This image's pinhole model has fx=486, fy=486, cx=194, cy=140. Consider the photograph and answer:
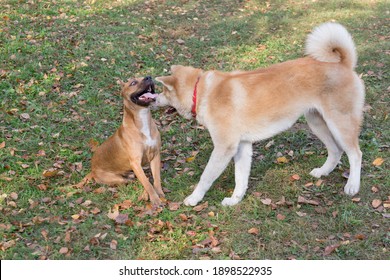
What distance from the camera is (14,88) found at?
8055 mm

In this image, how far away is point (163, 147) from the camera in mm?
6648

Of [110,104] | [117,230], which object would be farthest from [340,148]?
[110,104]

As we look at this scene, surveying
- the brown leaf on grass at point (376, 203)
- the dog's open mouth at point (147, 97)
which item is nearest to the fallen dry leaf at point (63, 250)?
the dog's open mouth at point (147, 97)

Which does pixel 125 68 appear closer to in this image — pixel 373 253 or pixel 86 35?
pixel 86 35

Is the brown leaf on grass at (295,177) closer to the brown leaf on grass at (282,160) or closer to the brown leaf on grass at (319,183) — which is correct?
the brown leaf on grass at (319,183)

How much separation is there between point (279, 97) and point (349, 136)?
83 cm

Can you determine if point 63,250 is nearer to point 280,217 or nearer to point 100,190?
point 100,190

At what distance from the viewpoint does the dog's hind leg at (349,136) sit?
4961 millimetres

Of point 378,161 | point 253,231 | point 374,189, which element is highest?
point 253,231

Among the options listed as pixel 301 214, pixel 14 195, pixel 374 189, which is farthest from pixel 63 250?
pixel 374 189

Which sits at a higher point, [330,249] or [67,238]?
[67,238]

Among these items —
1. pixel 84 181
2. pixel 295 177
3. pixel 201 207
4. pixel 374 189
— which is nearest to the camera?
pixel 201 207

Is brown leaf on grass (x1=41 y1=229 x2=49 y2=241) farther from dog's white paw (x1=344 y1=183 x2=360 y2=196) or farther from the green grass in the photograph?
dog's white paw (x1=344 y1=183 x2=360 y2=196)

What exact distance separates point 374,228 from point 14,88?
6.06 m
